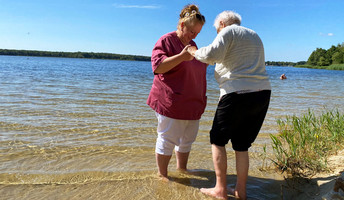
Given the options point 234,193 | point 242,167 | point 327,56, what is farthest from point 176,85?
point 327,56

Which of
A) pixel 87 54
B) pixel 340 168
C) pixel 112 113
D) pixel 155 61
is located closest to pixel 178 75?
pixel 155 61

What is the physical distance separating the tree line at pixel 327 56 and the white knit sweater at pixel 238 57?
105810mm

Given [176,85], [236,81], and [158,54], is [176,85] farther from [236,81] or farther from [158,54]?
[236,81]

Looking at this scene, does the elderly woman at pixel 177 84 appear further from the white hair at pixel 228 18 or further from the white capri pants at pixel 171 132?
the white hair at pixel 228 18

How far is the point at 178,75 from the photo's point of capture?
2.96 metres

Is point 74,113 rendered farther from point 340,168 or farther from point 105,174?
point 340,168

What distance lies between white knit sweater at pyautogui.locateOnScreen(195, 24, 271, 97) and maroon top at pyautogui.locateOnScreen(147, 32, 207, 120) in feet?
1.63

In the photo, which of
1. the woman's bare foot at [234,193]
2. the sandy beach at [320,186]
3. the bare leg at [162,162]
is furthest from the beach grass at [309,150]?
the bare leg at [162,162]

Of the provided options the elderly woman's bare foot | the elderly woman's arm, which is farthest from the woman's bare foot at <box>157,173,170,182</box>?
the elderly woman's arm

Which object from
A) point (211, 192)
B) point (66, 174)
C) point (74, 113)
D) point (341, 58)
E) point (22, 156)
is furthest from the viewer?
point (341, 58)

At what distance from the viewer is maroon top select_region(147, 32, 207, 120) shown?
295 cm

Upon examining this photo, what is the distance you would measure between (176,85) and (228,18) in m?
0.88

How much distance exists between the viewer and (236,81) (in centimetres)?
246

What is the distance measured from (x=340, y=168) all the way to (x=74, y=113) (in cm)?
592
